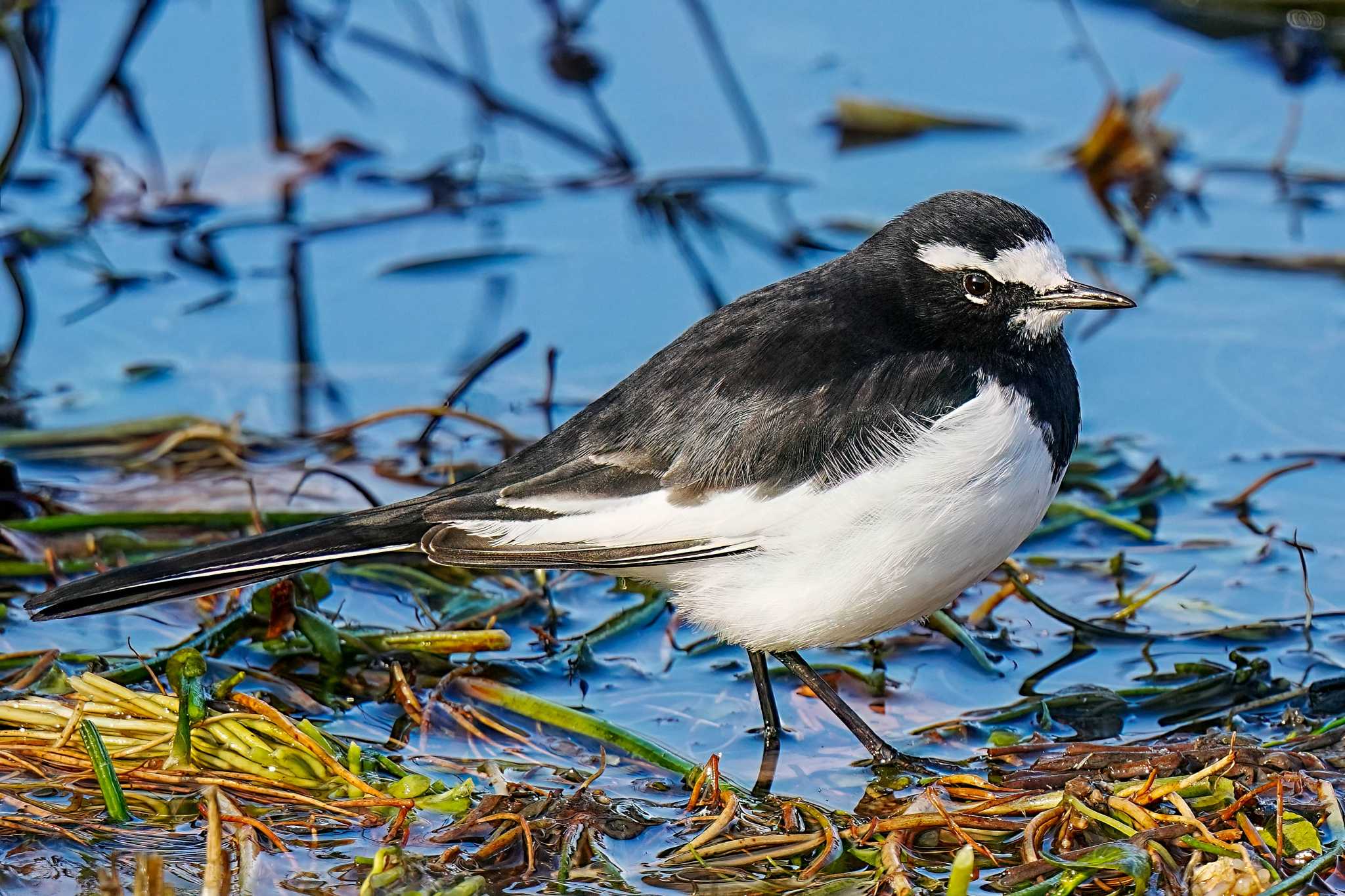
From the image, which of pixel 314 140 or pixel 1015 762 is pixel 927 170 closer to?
pixel 314 140

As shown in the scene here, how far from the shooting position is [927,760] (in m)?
5.10

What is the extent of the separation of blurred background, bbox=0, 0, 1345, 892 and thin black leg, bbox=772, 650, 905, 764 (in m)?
0.10

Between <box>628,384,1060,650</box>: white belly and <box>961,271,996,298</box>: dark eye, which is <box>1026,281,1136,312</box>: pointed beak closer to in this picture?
<box>961,271,996,298</box>: dark eye

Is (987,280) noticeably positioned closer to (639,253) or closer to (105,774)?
(105,774)

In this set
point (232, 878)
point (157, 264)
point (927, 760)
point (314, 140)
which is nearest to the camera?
point (232, 878)

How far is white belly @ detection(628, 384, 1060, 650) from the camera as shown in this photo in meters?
4.79

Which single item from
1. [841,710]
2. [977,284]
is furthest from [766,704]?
[977,284]

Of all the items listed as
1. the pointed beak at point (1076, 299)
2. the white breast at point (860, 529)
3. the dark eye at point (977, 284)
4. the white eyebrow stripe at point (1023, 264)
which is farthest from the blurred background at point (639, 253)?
A: the dark eye at point (977, 284)

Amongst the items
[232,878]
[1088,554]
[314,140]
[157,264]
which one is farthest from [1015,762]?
[314,140]

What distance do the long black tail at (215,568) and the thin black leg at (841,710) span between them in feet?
3.85

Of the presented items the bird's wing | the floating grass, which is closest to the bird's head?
the bird's wing

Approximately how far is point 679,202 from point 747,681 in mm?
3780

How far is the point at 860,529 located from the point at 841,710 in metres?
0.68

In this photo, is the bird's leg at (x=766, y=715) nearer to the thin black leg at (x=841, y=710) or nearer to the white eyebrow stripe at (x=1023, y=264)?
the thin black leg at (x=841, y=710)
